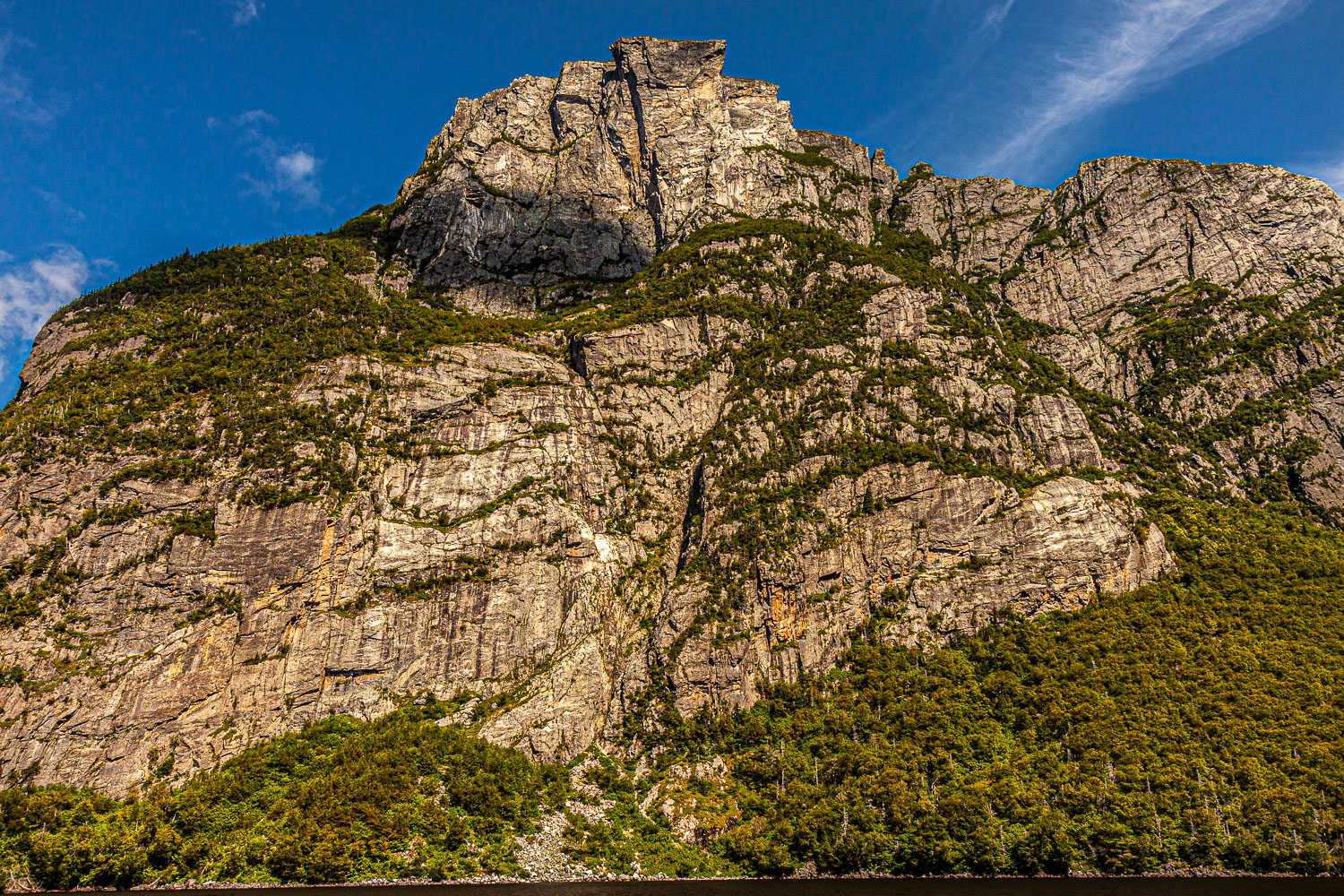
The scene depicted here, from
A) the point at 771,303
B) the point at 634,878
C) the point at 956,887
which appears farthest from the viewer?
the point at 771,303

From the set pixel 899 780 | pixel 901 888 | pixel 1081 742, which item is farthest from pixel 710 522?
pixel 901 888

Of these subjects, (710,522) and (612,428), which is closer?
(710,522)

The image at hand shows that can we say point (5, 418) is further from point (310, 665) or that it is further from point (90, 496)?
point (310, 665)

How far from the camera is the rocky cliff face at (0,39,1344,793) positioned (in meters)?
92.6

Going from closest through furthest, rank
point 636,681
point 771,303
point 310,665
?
point 310,665 < point 636,681 < point 771,303

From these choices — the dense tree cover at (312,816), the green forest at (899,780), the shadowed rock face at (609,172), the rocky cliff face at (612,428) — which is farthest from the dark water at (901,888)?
the shadowed rock face at (609,172)

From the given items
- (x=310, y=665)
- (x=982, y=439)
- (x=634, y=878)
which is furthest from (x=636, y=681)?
(x=982, y=439)

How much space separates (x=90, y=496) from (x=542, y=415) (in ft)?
188

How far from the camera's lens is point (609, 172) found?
6373 inches

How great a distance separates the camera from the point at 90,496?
96.6 metres

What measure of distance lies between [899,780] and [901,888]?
14302mm

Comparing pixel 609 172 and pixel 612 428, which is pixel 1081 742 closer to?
pixel 612 428

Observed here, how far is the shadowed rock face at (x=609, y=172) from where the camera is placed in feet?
495

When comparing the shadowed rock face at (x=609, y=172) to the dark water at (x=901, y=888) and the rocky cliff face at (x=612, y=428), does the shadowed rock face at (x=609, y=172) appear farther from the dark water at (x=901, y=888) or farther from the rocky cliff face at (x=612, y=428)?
the dark water at (x=901, y=888)
